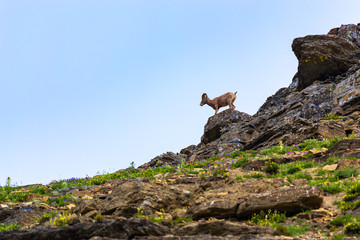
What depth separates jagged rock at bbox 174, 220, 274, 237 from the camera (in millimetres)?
8766

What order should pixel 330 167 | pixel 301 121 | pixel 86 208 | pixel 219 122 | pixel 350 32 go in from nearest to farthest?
pixel 86 208, pixel 330 167, pixel 301 121, pixel 219 122, pixel 350 32

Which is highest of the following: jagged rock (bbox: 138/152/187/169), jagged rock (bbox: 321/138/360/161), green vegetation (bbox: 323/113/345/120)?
green vegetation (bbox: 323/113/345/120)

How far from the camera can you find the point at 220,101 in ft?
137

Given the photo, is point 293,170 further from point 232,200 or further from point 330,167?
point 232,200

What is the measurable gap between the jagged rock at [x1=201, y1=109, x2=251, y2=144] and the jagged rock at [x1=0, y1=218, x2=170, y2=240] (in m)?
29.6

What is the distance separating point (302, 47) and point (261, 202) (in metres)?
30.8

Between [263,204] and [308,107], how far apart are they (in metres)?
22.6

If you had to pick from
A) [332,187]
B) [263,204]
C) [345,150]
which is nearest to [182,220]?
[263,204]

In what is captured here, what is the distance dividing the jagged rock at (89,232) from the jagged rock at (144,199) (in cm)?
313

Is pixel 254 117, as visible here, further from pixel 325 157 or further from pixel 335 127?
pixel 325 157

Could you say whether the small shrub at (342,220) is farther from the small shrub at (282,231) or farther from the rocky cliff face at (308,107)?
the rocky cliff face at (308,107)

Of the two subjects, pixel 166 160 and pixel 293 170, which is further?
pixel 166 160

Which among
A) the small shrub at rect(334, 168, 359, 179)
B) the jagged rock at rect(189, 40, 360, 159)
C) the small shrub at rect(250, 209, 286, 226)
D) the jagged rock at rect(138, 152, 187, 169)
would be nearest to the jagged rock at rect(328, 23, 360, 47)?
the jagged rock at rect(189, 40, 360, 159)

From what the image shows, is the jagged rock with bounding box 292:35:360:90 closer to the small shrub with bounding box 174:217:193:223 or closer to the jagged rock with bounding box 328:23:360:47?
the jagged rock with bounding box 328:23:360:47
